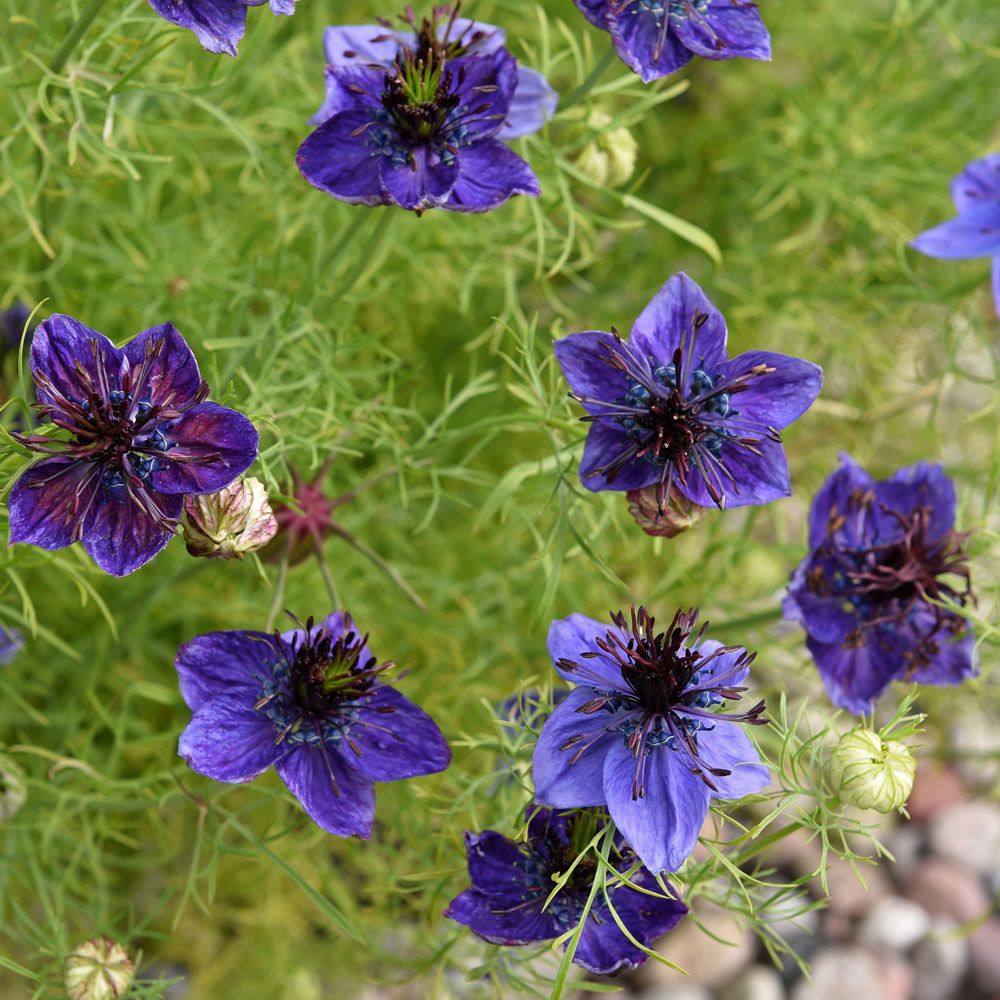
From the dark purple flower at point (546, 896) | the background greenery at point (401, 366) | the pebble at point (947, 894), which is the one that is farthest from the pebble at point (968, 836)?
the dark purple flower at point (546, 896)

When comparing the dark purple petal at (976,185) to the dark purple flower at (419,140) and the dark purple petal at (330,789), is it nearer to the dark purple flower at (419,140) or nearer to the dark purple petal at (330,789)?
the dark purple flower at (419,140)

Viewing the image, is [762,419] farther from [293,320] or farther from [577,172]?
[293,320]

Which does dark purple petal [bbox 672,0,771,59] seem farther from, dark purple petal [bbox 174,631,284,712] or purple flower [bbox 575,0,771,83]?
dark purple petal [bbox 174,631,284,712]

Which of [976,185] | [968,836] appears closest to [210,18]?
[976,185]

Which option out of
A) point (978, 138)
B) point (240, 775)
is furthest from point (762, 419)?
point (978, 138)

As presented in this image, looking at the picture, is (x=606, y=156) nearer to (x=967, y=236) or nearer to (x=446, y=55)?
(x=446, y=55)
